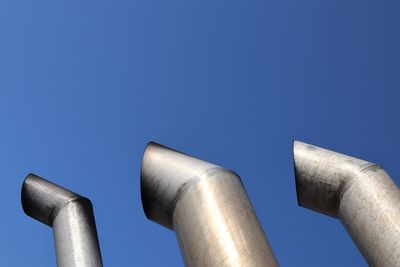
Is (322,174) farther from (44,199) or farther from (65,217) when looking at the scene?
(44,199)

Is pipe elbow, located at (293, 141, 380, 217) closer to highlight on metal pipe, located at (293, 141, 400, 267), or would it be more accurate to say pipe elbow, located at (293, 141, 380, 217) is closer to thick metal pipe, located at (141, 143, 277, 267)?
highlight on metal pipe, located at (293, 141, 400, 267)

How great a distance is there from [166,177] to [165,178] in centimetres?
4

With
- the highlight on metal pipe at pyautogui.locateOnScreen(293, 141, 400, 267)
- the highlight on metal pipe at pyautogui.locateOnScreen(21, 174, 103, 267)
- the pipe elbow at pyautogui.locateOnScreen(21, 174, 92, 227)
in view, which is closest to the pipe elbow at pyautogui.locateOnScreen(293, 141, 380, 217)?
the highlight on metal pipe at pyautogui.locateOnScreen(293, 141, 400, 267)

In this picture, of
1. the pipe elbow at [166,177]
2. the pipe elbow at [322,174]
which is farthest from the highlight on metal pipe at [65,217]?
the pipe elbow at [322,174]

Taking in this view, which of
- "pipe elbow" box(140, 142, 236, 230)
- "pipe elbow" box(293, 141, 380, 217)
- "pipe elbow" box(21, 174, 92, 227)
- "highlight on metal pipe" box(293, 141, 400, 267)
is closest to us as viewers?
"highlight on metal pipe" box(293, 141, 400, 267)

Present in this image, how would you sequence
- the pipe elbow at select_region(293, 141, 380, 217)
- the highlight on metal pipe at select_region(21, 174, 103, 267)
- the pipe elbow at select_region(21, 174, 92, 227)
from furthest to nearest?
1. the pipe elbow at select_region(21, 174, 92, 227)
2. the highlight on metal pipe at select_region(21, 174, 103, 267)
3. the pipe elbow at select_region(293, 141, 380, 217)

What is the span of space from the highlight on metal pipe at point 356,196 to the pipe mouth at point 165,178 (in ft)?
6.85

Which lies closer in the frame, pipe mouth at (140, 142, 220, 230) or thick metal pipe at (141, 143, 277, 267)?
thick metal pipe at (141, 143, 277, 267)

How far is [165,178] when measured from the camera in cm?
939

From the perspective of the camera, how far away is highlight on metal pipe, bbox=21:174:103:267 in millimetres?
11477

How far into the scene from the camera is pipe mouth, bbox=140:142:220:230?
9.01 metres

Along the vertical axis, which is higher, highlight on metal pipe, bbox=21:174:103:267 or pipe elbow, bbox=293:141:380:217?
pipe elbow, bbox=293:141:380:217

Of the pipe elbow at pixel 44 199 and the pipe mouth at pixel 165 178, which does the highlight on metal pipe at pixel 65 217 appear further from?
the pipe mouth at pixel 165 178

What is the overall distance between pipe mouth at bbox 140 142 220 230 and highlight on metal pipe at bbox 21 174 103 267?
2353 mm
